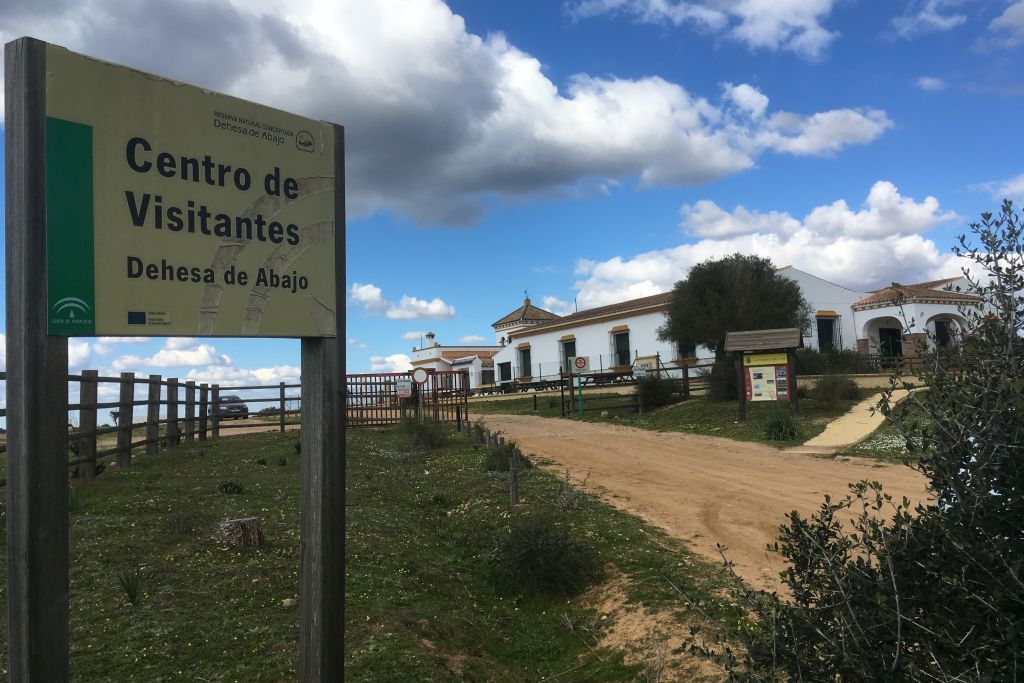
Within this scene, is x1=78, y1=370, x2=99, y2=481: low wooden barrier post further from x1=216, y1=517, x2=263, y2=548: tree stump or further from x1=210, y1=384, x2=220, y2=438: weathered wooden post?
x1=210, y1=384, x2=220, y2=438: weathered wooden post

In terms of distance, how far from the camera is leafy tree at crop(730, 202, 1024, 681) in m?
2.28

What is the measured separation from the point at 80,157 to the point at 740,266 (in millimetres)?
28661

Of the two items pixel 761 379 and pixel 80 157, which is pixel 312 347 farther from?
pixel 761 379

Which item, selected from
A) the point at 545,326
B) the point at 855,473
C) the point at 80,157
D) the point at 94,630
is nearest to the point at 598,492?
the point at 855,473

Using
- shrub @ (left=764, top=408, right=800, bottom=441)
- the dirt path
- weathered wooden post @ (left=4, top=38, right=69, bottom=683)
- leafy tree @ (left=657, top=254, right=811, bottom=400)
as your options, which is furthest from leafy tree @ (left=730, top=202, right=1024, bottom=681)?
leafy tree @ (left=657, top=254, right=811, bottom=400)

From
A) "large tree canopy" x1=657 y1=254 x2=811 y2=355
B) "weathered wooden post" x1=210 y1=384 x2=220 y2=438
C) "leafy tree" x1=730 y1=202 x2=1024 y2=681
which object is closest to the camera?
"leafy tree" x1=730 y1=202 x2=1024 y2=681

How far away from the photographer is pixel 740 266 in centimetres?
2917

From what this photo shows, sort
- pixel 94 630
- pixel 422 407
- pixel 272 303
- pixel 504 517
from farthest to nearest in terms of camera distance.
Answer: pixel 422 407
pixel 504 517
pixel 94 630
pixel 272 303

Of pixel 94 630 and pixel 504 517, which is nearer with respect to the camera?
pixel 94 630

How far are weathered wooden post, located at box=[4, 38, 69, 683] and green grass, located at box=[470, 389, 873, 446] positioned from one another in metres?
16.4

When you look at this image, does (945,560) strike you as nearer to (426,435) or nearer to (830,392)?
(426,435)

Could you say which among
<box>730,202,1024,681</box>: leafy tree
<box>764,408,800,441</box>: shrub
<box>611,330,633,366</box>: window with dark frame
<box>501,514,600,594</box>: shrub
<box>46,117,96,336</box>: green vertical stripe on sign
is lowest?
<box>501,514,600,594</box>: shrub

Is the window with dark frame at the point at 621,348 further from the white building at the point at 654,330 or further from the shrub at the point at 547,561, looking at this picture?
the shrub at the point at 547,561

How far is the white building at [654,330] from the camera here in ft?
112
